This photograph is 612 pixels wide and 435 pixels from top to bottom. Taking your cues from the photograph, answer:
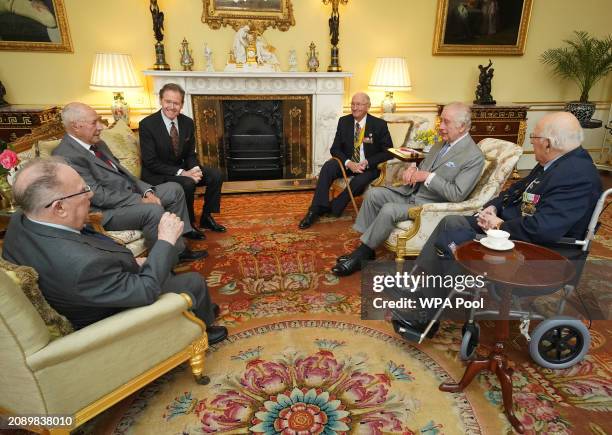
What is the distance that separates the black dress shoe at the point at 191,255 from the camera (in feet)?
10.7

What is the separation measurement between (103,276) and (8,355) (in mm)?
367

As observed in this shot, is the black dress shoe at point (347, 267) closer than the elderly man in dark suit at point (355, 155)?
Yes

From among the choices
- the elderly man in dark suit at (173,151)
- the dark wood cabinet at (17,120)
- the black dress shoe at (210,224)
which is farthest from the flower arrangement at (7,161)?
the dark wood cabinet at (17,120)

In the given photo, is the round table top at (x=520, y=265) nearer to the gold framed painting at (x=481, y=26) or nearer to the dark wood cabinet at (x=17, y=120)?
the gold framed painting at (x=481, y=26)

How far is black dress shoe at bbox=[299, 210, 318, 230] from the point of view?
3.90m

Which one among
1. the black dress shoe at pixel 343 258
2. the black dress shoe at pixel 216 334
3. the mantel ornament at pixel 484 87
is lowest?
the black dress shoe at pixel 216 334

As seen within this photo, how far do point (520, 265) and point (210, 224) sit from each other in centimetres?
279

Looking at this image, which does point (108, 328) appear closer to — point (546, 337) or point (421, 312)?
point (421, 312)

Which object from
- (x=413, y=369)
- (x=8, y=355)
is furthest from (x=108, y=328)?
(x=413, y=369)

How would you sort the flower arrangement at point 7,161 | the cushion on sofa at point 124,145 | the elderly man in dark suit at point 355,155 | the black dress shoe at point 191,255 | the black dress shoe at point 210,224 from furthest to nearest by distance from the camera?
the elderly man in dark suit at point 355,155 → the black dress shoe at point 210,224 → the cushion on sofa at point 124,145 → the black dress shoe at point 191,255 → the flower arrangement at point 7,161

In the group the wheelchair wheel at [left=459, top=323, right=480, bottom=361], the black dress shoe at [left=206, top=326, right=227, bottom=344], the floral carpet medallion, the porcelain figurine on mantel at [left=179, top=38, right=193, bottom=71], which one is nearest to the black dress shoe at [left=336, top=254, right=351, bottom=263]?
the floral carpet medallion

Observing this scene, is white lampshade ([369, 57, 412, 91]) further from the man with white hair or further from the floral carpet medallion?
the floral carpet medallion

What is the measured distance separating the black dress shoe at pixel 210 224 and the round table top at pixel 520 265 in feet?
8.00

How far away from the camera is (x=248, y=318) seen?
8.28 ft
